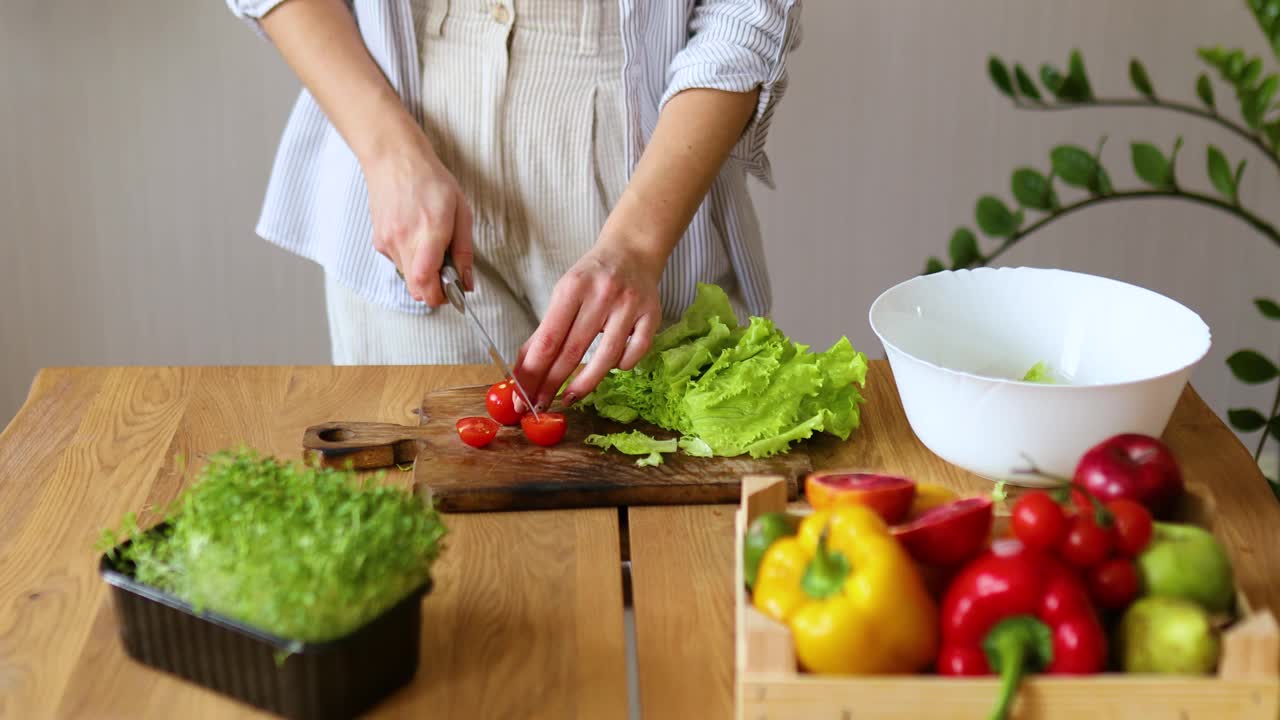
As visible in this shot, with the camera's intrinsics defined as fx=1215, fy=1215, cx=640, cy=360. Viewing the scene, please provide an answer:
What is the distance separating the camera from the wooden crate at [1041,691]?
29.6 inches

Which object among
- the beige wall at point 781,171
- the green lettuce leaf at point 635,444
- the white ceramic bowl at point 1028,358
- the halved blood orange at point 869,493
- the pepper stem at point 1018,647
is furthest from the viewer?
the beige wall at point 781,171

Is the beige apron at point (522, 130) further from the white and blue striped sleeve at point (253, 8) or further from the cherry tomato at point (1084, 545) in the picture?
the cherry tomato at point (1084, 545)

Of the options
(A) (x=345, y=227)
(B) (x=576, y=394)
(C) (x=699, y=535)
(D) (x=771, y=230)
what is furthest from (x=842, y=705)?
(D) (x=771, y=230)

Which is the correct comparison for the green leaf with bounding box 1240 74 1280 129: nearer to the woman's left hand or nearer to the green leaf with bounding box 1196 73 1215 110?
the green leaf with bounding box 1196 73 1215 110

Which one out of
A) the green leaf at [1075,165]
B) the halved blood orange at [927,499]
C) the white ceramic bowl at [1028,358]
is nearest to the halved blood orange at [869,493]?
the halved blood orange at [927,499]

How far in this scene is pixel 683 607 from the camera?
1049mm

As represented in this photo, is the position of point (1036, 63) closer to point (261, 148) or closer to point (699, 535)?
point (261, 148)

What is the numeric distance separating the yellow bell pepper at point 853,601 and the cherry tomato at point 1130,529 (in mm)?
139

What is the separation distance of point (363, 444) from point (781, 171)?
65.7 inches

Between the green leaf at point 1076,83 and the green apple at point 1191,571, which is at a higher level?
the green leaf at point 1076,83

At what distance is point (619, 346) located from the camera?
4.39 ft

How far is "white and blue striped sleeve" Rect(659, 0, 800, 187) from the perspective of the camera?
1.49m

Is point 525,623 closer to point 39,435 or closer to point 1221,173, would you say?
point 39,435

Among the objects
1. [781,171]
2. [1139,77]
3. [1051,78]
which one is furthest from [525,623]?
[781,171]
